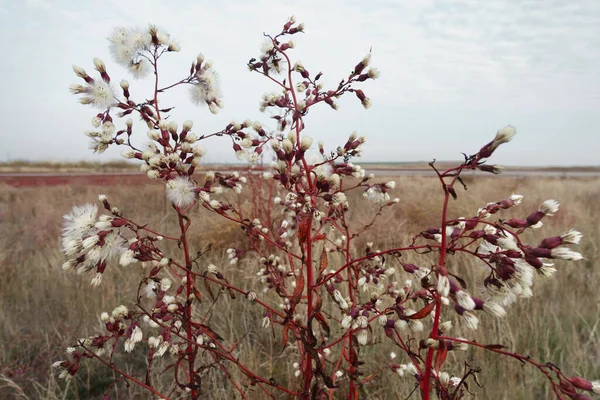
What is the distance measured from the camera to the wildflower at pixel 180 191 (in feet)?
4.26

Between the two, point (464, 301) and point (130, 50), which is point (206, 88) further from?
point (464, 301)

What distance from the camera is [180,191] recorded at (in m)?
1.34

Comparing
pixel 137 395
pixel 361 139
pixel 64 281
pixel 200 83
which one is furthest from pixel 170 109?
pixel 64 281

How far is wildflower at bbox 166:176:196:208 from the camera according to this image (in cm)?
130

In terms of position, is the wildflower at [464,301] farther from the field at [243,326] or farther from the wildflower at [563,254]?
the field at [243,326]

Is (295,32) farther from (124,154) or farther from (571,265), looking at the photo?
(571,265)

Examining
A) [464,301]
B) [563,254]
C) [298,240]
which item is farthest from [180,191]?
[563,254]

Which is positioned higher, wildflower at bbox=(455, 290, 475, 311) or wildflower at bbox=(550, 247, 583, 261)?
wildflower at bbox=(550, 247, 583, 261)

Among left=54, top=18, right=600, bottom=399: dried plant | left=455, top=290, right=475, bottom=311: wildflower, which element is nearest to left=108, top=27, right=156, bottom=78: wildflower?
left=54, top=18, right=600, bottom=399: dried plant

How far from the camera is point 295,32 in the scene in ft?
5.30

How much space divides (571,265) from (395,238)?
7.18 feet

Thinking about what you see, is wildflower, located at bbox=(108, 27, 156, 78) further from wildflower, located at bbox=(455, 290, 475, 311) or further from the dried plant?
wildflower, located at bbox=(455, 290, 475, 311)

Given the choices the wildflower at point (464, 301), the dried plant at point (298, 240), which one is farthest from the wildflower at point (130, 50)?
the wildflower at point (464, 301)

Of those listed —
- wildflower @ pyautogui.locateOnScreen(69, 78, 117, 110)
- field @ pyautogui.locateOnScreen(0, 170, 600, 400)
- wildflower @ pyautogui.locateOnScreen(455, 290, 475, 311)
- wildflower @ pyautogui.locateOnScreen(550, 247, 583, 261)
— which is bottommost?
field @ pyautogui.locateOnScreen(0, 170, 600, 400)
